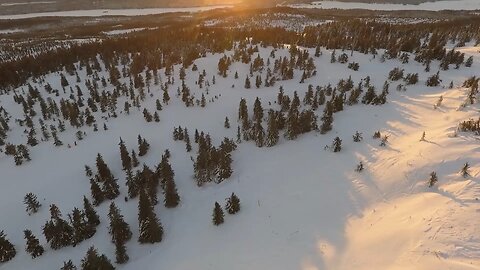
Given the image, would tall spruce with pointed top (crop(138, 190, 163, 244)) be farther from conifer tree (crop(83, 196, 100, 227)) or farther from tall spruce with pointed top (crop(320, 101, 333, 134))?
tall spruce with pointed top (crop(320, 101, 333, 134))

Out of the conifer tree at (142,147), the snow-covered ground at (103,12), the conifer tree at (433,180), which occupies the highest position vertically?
the snow-covered ground at (103,12)

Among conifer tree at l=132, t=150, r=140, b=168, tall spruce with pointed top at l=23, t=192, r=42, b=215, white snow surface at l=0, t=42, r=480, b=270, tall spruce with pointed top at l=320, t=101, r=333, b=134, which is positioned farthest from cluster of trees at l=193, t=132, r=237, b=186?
tall spruce with pointed top at l=23, t=192, r=42, b=215

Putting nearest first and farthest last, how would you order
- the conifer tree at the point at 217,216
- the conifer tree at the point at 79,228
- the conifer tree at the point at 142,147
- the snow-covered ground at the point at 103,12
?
the conifer tree at the point at 79,228, the conifer tree at the point at 217,216, the conifer tree at the point at 142,147, the snow-covered ground at the point at 103,12

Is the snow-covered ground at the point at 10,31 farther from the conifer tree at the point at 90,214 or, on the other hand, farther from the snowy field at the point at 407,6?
the conifer tree at the point at 90,214

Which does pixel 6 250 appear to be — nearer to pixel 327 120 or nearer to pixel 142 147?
pixel 142 147

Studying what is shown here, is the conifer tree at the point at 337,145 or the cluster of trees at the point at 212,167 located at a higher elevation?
the conifer tree at the point at 337,145

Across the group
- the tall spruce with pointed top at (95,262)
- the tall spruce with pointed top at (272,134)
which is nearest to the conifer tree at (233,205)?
the tall spruce with pointed top at (95,262)

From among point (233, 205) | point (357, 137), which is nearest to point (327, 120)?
point (357, 137)
